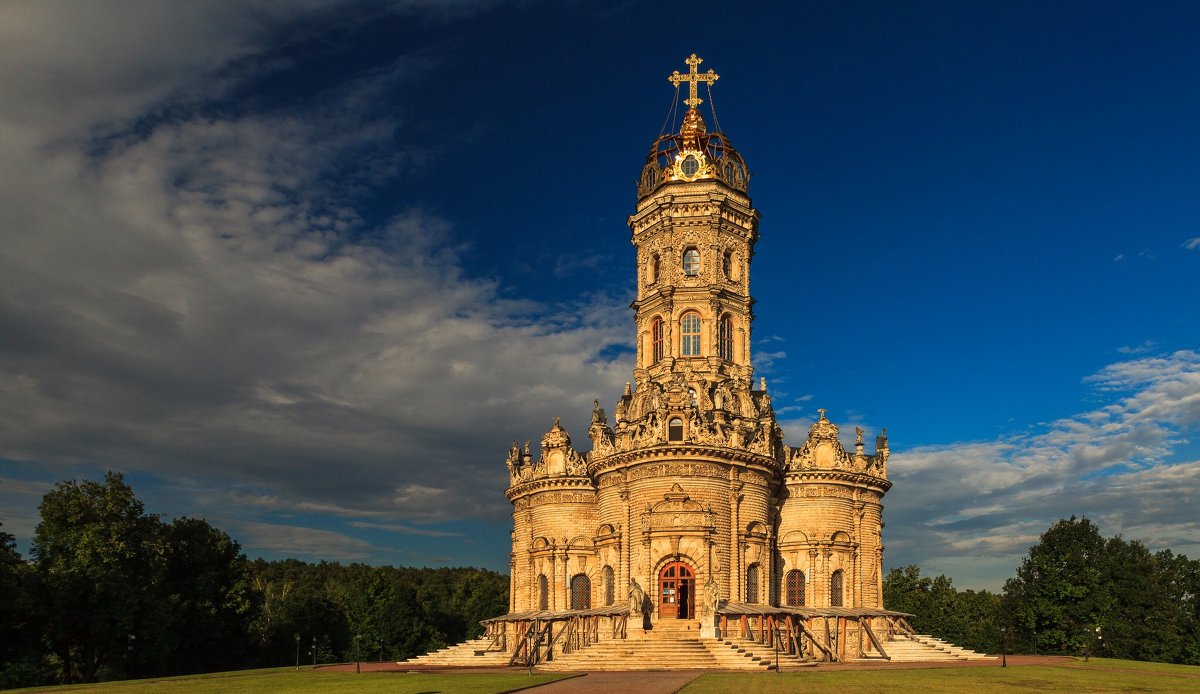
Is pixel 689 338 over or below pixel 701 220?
below

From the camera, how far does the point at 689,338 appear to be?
6675cm

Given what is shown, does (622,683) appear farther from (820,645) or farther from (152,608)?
(152,608)

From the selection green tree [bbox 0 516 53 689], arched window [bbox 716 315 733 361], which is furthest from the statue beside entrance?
green tree [bbox 0 516 53 689]

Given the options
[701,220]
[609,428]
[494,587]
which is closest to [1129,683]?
[609,428]

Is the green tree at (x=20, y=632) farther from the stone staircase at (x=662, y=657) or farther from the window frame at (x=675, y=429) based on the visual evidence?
the window frame at (x=675, y=429)

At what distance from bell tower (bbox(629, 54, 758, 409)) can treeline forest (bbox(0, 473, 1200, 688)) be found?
2551 centimetres

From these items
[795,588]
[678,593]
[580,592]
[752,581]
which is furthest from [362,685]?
[795,588]

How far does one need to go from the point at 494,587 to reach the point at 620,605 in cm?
5596

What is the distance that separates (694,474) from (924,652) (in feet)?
54.8

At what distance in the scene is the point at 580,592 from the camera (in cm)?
6519

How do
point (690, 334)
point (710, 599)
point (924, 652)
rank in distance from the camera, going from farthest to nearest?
1. point (690, 334)
2. point (924, 652)
3. point (710, 599)

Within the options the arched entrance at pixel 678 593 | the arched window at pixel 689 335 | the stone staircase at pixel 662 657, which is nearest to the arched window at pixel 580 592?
the arched entrance at pixel 678 593

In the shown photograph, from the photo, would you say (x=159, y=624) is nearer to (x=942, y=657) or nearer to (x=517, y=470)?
(x=517, y=470)

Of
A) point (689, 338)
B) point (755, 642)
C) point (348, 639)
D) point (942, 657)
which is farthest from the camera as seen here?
point (348, 639)
